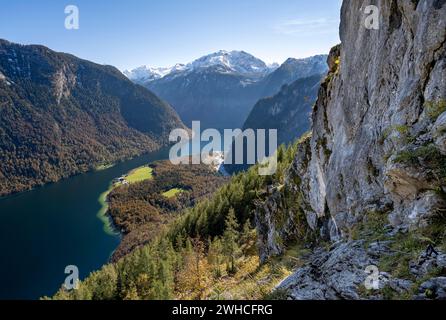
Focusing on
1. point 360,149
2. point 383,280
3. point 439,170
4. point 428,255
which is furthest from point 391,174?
point 360,149

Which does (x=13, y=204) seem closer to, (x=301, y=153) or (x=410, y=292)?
(x=301, y=153)

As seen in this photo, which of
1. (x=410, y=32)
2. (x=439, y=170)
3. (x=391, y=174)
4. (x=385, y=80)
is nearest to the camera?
(x=439, y=170)

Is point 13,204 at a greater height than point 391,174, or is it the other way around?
point 391,174

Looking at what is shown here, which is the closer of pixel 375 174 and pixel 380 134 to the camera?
pixel 380 134

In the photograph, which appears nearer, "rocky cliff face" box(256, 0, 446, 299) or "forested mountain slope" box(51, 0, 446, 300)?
"forested mountain slope" box(51, 0, 446, 300)

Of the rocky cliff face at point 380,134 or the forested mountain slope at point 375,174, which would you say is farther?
the rocky cliff face at point 380,134

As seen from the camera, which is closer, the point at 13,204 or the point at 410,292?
the point at 410,292

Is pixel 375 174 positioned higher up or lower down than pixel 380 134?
lower down
